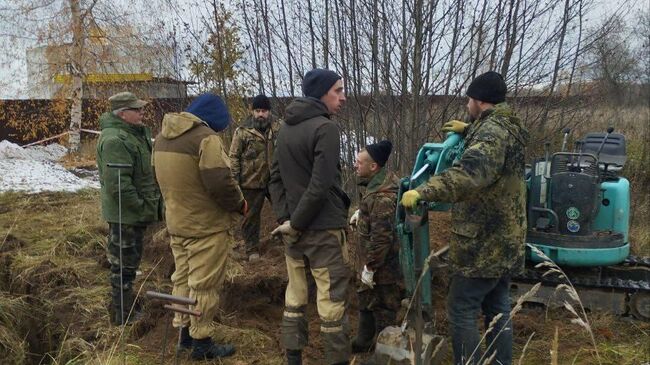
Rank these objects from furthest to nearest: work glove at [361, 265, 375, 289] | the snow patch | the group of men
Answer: the snow patch, work glove at [361, 265, 375, 289], the group of men

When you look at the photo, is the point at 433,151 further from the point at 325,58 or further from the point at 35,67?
the point at 35,67

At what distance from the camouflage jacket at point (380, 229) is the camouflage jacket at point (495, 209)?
0.53 meters

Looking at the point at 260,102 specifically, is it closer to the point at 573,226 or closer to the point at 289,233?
the point at 289,233

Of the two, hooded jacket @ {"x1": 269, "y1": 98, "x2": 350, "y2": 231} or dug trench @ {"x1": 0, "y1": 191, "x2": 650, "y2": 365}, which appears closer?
hooded jacket @ {"x1": 269, "y1": 98, "x2": 350, "y2": 231}

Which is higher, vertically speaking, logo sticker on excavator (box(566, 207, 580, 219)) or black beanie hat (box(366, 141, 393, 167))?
black beanie hat (box(366, 141, 393, 167))

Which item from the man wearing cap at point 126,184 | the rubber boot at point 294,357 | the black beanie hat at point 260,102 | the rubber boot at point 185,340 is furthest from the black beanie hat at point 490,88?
the black beanie hat at point 260,102

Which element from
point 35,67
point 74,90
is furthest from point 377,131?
point 35,67

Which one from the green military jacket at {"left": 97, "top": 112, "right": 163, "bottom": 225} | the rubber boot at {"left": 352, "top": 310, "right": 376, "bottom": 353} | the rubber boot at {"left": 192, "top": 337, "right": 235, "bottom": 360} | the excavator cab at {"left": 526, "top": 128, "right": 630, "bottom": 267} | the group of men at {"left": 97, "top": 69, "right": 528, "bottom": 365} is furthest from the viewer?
the excavator cab at {"left": 526, "top": 128, "right": 630, "bottom": 267}

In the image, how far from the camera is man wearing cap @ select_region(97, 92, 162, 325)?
452 centimetres

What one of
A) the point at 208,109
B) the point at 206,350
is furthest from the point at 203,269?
the point at 208,109

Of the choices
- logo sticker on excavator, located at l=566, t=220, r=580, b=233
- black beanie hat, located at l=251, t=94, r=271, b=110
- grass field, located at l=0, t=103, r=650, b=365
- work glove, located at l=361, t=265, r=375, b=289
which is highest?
black beanie hat, located at l=251, t=94, r=271, b=110

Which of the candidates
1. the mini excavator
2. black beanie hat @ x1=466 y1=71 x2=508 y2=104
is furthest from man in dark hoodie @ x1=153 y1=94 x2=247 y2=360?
the mini excavator

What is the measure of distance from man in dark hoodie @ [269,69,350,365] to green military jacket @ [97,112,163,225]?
164cm

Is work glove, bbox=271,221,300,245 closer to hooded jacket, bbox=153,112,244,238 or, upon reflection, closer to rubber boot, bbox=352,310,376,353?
hooded jacket, bbox=153,112,244,238
